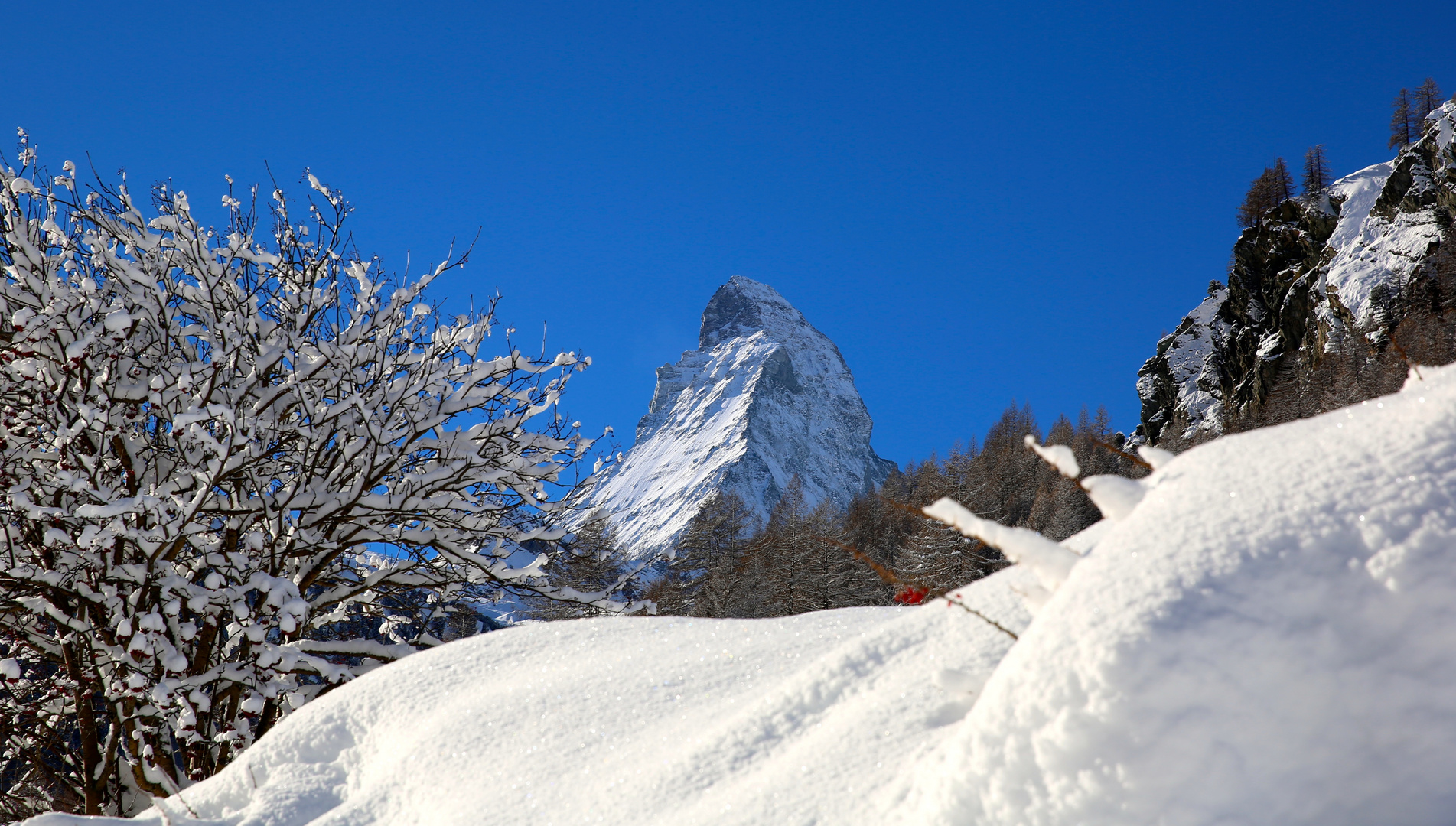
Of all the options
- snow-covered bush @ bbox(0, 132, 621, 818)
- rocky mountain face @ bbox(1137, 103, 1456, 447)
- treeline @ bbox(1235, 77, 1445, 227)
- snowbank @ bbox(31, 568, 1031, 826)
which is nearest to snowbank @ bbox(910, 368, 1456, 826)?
snowbank @ bbox(31, 568, 1031, 826)

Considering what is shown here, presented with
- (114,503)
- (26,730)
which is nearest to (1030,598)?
(114,503)

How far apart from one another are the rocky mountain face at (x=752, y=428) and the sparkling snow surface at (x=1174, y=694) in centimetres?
12283

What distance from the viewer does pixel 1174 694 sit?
2.87 ft

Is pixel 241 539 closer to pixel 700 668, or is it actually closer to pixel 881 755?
pixel 700 668

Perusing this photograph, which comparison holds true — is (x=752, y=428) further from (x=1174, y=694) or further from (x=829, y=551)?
(x=1174, y=694)

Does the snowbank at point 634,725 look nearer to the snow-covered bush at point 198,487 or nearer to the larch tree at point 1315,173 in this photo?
the snow-covered bush at point 198,487

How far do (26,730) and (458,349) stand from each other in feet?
11.7

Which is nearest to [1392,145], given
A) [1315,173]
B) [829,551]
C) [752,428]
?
[1315,173]

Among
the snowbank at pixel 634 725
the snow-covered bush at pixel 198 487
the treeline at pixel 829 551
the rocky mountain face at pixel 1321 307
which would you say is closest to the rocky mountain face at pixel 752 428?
the rocky mountain face at pixel 1321 307

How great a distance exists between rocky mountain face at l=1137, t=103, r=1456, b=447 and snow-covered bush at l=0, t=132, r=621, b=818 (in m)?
29.4

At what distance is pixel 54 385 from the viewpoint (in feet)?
14.2

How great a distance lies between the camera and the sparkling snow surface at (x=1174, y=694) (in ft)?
2.77

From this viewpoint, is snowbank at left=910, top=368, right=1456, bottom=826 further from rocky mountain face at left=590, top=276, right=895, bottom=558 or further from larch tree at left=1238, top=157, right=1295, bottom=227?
rocky mountain face at left=590, top=276, right=895, bottom=558

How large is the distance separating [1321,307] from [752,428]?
118m
